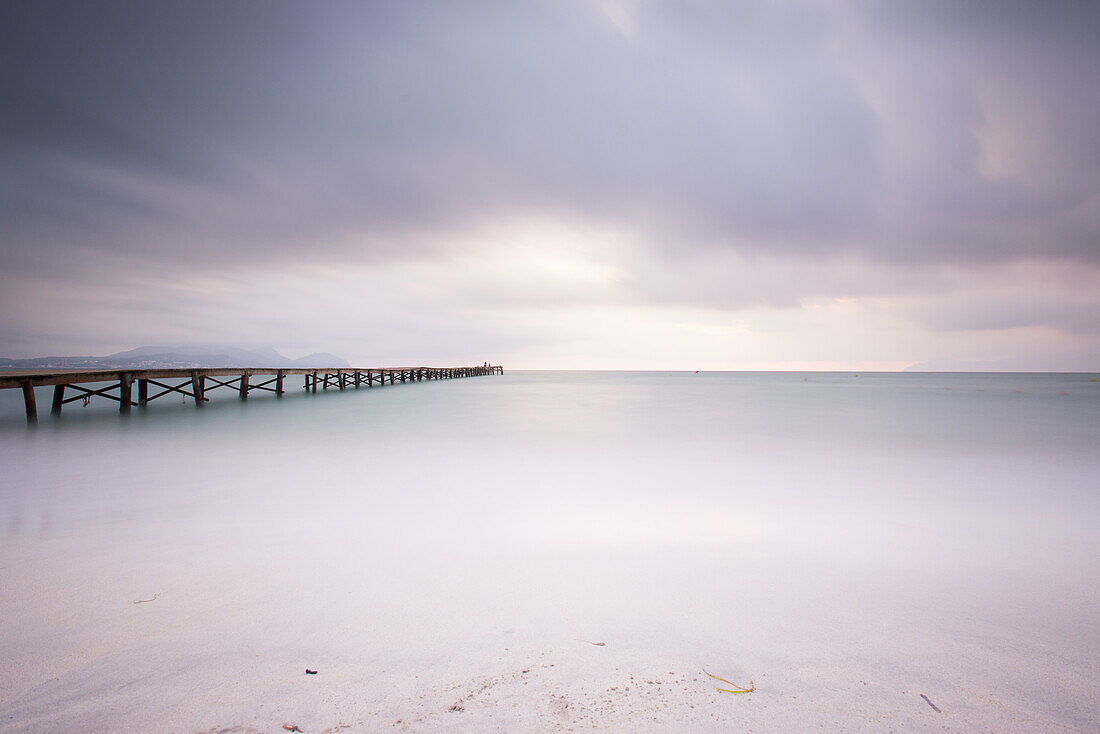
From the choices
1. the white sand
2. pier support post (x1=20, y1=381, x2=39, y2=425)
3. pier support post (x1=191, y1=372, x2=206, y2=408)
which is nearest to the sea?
the white sand

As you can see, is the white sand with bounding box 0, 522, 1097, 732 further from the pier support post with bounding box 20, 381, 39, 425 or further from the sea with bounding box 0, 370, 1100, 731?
the pier support post with bounding box 20, 381, 39, 425

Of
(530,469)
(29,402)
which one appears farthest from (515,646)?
(29,402)

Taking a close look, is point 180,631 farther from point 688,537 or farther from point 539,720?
point 688,537

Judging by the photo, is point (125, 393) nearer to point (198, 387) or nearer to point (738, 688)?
point (198, 387)

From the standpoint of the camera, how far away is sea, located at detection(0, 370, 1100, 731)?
6.55 ft

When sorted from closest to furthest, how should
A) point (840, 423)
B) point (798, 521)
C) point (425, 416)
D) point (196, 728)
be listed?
point (196, 728) → point (798, 521) → point (840, 423) → point (425, 416)

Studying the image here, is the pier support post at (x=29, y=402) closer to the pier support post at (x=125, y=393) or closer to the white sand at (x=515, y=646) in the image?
the pier support post at (x=125, y=393)

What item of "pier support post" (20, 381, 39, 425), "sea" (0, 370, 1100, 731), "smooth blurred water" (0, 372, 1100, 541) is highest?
"pier support post" (20, 381, 39, 425)

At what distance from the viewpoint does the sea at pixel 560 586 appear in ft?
6.55

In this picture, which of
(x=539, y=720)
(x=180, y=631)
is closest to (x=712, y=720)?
(x=539, y=720)

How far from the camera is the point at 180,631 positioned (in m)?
2.50

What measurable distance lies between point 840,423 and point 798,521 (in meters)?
11.5

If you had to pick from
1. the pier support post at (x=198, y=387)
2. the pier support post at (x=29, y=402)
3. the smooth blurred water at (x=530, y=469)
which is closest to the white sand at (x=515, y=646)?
the smooth blurred water at (x=530, y=469)

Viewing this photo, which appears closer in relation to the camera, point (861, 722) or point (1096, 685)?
point (861, 722)
